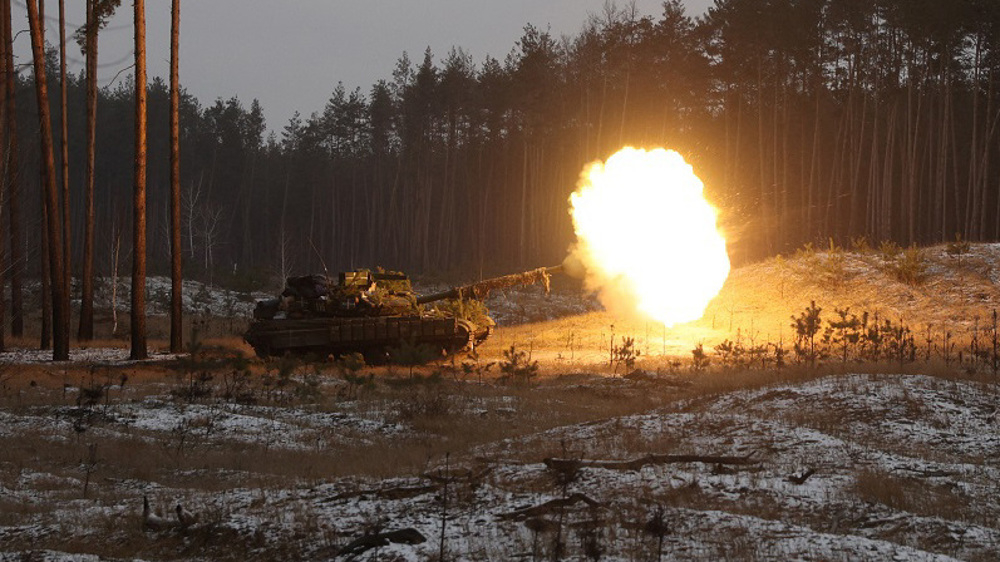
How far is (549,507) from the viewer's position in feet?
25.7

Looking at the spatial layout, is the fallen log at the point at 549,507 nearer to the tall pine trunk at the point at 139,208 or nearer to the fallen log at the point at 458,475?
the fallen log at the point at 458,475

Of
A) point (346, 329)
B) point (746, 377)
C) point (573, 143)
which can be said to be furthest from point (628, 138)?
point (746, 377)

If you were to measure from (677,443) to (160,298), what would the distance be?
34111 millimetres

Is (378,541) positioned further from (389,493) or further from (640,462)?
(640,462)

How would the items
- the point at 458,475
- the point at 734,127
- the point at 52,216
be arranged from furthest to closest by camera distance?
the point at 734,127 → the point at 52,216 → the point at 458,475

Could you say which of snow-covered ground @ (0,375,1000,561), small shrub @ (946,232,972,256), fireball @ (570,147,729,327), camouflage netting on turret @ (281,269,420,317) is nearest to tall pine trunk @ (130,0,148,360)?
camouflage netting on turret @ (281,269,420,317)

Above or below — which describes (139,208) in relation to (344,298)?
above

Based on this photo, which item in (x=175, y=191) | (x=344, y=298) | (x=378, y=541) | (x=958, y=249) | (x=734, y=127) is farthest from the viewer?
(x=734, y=127)

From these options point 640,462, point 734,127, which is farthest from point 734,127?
point 640,462

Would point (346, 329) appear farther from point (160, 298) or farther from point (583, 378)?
point (160, 298)

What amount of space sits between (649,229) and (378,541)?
61.3 ft

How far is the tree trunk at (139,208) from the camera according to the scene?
21406mm

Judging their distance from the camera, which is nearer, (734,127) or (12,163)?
(12,163)

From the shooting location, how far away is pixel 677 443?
35.8 ft
